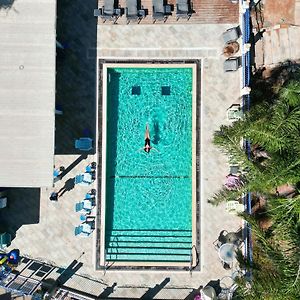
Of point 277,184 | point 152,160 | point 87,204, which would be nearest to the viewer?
point 277,184

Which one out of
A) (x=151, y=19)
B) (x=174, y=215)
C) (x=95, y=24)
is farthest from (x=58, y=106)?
(x=174, y=215)

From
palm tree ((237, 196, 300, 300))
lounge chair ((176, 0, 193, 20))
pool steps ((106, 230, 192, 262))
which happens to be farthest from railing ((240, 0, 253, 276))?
palm tree ((237, 196, 300, 300))

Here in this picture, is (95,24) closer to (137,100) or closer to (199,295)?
(137,100)

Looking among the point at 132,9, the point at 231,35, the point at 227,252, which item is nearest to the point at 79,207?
the point at 227,252

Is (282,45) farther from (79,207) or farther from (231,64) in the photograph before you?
(79,207)

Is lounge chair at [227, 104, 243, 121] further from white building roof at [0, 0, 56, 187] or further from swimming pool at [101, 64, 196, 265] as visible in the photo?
white building roof at [0, 0, 56, 187]

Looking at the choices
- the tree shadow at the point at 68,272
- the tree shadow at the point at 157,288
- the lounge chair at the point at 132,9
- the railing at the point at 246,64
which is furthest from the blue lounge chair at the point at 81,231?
the lounge chair at the point at 132,9
